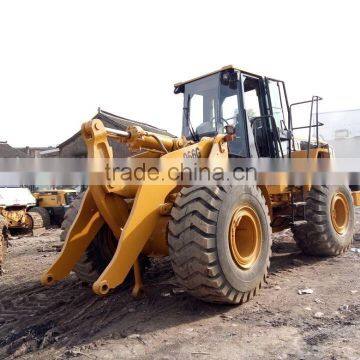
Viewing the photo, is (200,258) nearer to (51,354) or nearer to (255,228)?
(255,228)

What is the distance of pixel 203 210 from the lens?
4.10 metres

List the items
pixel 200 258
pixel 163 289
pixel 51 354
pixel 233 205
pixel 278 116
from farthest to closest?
pixel 278 116, pixel 163 289, pixel 233 205, pixel 200 258, pixel 51 354

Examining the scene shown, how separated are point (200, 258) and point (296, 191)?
125 inches

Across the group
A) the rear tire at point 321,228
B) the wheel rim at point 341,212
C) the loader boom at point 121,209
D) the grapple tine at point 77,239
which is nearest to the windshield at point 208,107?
the loader boom at point 121,209

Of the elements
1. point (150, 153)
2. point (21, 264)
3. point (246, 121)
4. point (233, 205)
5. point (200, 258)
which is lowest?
point (21, 264)

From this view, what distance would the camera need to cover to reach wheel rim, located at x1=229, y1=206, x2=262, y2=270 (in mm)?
4582

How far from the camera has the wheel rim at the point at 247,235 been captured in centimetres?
458

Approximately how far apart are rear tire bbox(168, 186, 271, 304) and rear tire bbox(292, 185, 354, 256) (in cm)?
220

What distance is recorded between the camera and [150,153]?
5.11m

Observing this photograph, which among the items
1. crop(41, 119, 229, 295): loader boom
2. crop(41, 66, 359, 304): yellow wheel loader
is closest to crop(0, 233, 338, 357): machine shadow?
crop(41, 66, 359, 304): yellow wheel loader

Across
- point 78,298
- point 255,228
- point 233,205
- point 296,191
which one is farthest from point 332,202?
point 78,298

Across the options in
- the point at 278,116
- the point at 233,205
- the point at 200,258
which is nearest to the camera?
the point at 200,258

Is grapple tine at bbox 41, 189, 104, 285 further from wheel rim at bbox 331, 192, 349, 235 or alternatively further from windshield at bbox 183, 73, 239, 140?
wheel rim at bbox 331, 192, 349, 235

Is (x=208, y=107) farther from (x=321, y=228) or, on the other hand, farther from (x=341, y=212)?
(x=341, y=212)
